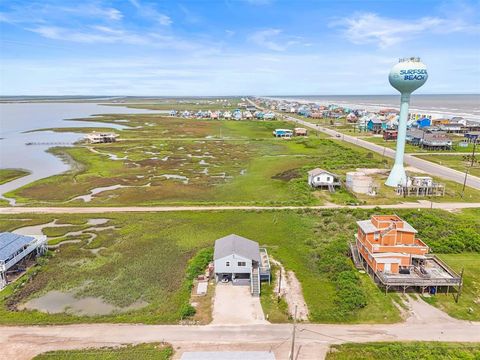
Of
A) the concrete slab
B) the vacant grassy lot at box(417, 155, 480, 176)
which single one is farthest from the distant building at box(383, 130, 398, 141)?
the concrete slab

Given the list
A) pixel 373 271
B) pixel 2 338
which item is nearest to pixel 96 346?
pixel 2 338

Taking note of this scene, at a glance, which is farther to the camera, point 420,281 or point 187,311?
point 420,281

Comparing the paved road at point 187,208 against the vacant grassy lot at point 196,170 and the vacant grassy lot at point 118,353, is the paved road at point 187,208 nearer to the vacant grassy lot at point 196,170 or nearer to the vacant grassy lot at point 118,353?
the vacant grassy lot at point 196,170

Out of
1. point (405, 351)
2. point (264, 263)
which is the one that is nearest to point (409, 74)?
point (264, 263)

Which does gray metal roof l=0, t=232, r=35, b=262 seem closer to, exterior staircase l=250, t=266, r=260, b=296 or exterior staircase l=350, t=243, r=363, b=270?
exterior staircase l=250, t=266, r=260, b=296

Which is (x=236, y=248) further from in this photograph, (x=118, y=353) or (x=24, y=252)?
(x=24, y=252)

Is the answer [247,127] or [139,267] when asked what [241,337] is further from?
[247,127]

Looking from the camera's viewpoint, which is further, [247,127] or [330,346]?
[247,127]
